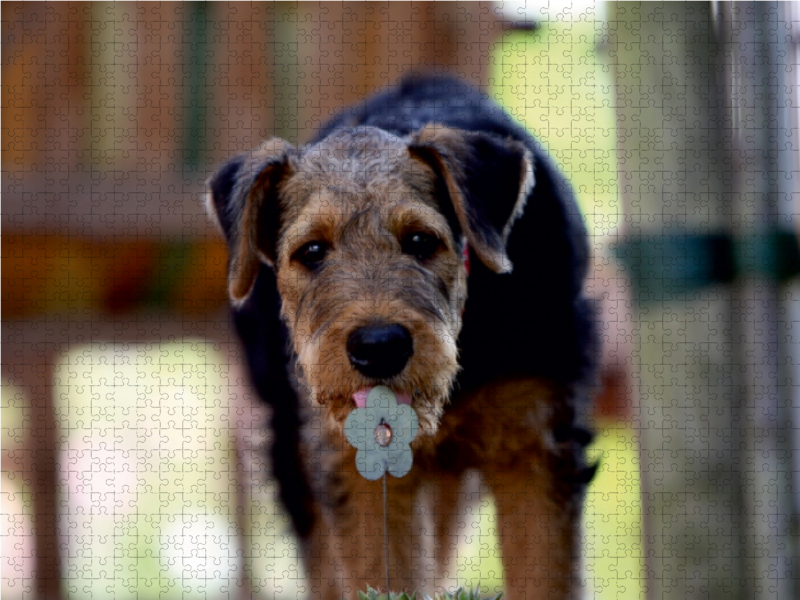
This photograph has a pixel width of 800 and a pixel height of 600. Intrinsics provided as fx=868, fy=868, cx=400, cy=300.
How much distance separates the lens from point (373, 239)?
1423mm

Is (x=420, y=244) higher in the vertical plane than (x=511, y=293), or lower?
higher

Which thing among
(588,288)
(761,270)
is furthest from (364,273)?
(761,270)

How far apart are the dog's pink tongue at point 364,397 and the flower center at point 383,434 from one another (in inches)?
2.2

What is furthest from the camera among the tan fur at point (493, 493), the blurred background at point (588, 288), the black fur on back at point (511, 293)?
the blurred background at point (588, 288)

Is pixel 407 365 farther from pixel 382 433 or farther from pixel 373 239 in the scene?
pixel 373 239

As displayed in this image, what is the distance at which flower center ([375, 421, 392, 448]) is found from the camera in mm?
1300

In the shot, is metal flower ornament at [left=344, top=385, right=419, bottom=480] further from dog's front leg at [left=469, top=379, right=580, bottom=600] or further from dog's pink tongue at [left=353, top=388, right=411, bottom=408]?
dog's front leg at [left=469, top=379, right=580, bottom=600]

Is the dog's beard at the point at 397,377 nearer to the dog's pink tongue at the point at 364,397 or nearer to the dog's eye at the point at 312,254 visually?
the dog's pink tongue at the point at 364,397

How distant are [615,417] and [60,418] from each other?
1.80 metres

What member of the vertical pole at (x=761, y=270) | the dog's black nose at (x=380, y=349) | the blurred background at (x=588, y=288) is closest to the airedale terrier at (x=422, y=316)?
the dog's black nose at (x=380, y=349)

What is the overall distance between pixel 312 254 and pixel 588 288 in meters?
0.73

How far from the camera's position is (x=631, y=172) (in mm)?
2045

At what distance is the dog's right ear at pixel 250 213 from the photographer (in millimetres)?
1571

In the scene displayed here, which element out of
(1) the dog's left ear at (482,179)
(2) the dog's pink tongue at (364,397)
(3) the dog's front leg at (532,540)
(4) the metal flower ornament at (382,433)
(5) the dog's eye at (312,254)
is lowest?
(3) the dog's front leg at (532,540)
